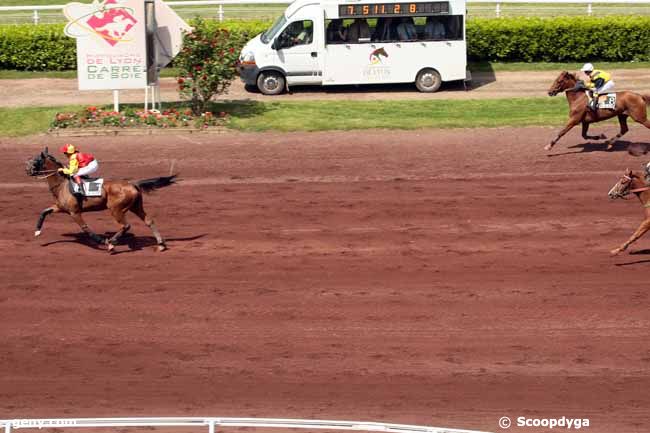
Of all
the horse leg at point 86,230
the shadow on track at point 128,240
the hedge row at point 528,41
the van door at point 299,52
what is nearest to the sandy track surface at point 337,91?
the van door at point 299,52

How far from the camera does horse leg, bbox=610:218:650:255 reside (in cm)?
1464

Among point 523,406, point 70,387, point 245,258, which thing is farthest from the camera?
point 245,258

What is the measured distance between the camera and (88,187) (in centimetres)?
1559

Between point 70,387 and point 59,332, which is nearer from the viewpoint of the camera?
point 70,387

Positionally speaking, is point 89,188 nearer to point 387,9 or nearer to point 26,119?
point 26,119

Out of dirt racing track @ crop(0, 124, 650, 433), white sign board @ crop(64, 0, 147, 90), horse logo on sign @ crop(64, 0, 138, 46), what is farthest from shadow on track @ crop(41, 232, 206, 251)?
horse logo on sign @ crop(64, 0, 138, 46)

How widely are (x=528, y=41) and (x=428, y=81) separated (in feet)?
15.0

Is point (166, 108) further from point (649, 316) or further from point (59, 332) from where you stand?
point (649, 316)

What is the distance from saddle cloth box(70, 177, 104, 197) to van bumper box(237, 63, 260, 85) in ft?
40.2

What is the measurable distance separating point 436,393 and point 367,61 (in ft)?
56.7

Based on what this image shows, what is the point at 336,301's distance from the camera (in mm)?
13938

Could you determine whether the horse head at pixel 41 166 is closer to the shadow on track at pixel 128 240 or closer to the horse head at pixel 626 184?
the shadow on track at pixel 128 240

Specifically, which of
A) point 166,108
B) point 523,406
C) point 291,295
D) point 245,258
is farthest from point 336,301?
point 166,108

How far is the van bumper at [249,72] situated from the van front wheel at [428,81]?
4531 mm
